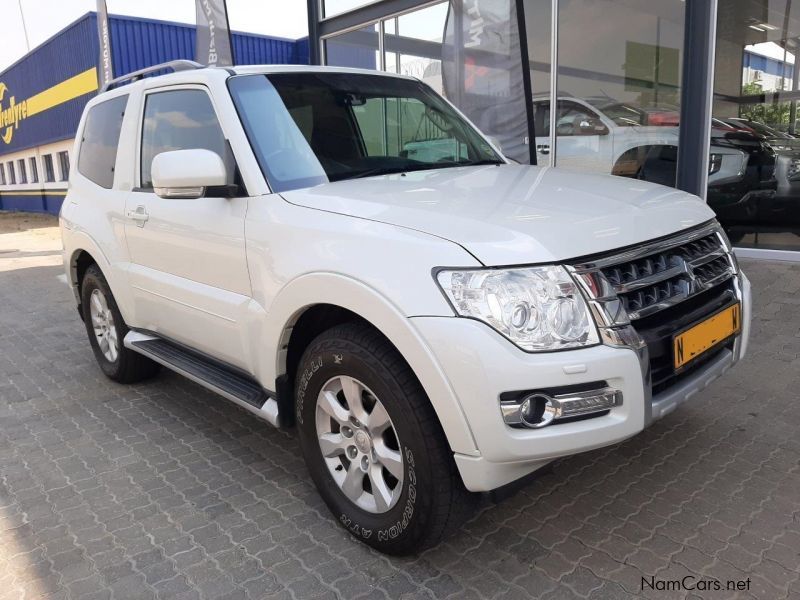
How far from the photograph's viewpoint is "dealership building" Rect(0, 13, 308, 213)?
17094 mm

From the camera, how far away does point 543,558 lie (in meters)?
2.46

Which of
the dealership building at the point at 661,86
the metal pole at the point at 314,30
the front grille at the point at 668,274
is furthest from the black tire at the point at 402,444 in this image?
the metal pole at the point at 314,30

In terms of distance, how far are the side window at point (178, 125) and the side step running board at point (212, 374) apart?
0.91m

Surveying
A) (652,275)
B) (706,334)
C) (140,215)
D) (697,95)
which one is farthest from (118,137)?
(697,95)

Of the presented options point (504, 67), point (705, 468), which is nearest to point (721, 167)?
point (504, 67)

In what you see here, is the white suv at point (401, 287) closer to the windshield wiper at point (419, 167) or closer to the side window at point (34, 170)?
the windshield wiper at point (419, 167)

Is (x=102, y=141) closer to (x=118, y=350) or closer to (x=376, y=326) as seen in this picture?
(x=118, y=350)

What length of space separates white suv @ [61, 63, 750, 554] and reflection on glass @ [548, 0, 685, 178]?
4082 millimetres

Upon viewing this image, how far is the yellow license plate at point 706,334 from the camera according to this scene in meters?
2.27

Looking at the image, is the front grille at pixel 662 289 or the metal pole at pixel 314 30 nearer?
the front grille at pixel 662 289

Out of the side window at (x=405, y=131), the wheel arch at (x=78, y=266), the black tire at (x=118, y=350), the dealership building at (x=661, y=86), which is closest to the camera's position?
the side window at (x=405, y=131)

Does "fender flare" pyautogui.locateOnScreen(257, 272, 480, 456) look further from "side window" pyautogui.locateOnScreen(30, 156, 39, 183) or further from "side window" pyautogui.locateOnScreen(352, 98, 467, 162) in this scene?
"side window" pyautogui.locateOnScreen(30, 156, 39, 183)

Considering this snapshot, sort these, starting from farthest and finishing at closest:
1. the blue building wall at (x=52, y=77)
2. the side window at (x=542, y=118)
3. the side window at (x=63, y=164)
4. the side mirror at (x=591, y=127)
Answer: the side window at (x=63, y=164) → the blue building wall at (x=52, y=77) → the side window at (x=542, y=118) → the side mirror at (x=591, y=127)

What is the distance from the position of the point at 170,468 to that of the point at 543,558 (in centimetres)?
189
